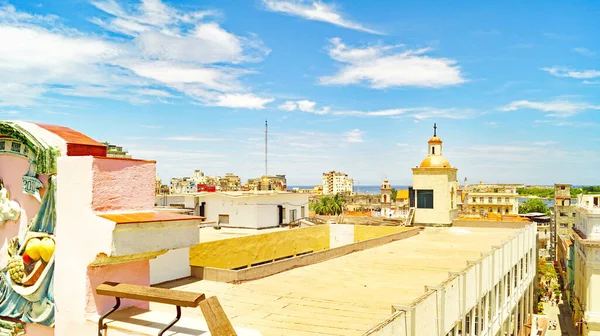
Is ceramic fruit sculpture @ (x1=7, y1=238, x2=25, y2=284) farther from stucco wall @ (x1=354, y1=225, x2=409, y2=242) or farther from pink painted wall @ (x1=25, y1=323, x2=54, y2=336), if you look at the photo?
stucco wall @ (x1=354, y1=225, x2=409, y2=242)

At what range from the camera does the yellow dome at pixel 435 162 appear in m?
33.6

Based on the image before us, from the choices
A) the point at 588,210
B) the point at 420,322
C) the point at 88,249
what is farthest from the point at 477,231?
the point at 88,249

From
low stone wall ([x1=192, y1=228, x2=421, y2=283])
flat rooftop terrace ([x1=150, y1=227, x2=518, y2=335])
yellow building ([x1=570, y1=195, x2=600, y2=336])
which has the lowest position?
yellow building ([x1=570, y1=195, x2=600, y2=336])

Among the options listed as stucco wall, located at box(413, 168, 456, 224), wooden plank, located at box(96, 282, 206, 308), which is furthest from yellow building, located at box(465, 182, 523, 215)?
wooden plank, located at box(96, 282, 206, 308)

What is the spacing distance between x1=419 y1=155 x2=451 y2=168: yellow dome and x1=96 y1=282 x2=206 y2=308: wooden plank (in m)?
28.8

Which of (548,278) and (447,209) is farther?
(548,278)

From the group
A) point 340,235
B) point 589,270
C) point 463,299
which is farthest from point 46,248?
point 589,270

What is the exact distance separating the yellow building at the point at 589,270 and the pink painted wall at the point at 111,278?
33.6 m

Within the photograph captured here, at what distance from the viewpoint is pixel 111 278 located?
26.0 ft

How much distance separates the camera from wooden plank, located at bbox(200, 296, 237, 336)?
566 cm

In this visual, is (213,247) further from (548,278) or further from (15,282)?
(548,278)

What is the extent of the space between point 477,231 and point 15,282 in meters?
27.0

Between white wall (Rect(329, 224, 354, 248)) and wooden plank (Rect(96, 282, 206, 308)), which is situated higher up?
wooden plank (Rect(96, 282, 206, 308))

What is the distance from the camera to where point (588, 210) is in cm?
3550
